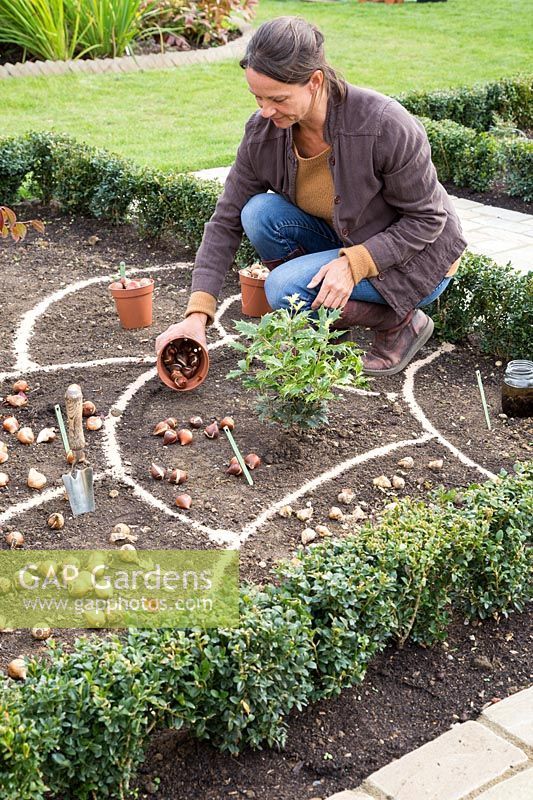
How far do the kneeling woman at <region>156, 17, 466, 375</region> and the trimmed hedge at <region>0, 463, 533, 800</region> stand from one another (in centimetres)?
129

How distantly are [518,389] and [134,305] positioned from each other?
77.2 inches

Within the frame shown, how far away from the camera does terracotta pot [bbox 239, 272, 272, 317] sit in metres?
5.01

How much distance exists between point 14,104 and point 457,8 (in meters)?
9.17

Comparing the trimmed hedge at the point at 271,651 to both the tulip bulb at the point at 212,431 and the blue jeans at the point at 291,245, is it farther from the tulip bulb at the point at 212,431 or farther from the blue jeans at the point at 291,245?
the blue jeans at the point at 291,245

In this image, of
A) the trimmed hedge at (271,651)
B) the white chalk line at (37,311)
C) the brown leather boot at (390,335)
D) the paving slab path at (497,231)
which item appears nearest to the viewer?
the trimmed hedge at (271,651)

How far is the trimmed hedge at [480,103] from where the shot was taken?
841 cm

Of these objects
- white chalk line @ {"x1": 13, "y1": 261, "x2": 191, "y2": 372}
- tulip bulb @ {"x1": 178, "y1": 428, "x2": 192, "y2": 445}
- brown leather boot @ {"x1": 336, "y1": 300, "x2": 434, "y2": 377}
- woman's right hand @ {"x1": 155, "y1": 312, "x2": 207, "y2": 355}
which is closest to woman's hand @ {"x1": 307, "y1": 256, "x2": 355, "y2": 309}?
brown leather boot @ {"x1": 336, "y1": 300, "x2": 434, "y2": 377}

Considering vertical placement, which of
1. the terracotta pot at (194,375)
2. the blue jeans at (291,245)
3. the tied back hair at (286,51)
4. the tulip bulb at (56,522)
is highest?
the tied back hair at (286,51)

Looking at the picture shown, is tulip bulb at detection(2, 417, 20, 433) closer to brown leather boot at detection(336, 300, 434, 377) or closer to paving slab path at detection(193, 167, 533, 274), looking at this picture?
brown leather boot at detection(336, 300, 434, 377)

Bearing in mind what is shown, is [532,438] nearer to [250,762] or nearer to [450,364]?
[450,364]

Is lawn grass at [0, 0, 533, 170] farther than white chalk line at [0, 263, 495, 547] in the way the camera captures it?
Yes

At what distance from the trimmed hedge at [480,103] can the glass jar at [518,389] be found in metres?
4.83

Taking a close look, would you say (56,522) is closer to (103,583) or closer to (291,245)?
(103,583)

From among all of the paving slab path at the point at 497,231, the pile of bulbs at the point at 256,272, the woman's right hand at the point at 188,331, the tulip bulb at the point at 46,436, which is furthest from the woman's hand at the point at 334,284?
the paving slab path at the point at 497,231
